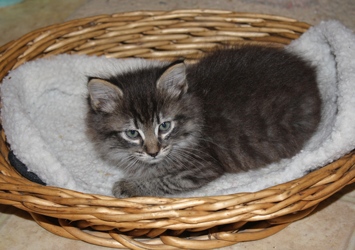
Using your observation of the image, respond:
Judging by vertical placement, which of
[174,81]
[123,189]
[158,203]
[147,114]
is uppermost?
[174,81]

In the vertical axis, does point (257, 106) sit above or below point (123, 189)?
above

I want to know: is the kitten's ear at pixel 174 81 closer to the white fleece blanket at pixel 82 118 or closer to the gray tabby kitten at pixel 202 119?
the gray tabby kitten at pixel 202 119

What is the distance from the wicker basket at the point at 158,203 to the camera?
1.89 meters

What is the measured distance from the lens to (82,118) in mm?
2961

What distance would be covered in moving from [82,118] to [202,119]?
2.90ft

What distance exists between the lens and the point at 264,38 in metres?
3.09

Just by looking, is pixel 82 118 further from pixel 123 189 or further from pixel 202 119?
pixel 202 119

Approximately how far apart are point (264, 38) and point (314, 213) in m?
1.19

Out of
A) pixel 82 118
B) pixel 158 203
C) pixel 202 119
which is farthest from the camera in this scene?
pixel 82 118

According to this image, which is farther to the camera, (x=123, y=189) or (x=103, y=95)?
(x=123, y=189)

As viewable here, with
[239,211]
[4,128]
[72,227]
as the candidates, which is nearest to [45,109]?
[4,128]

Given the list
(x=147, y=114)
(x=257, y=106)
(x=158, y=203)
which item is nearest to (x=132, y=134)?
(x=147, y=114)

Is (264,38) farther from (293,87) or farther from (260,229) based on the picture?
(260,229)

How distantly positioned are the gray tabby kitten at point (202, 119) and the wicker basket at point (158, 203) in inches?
11.9
